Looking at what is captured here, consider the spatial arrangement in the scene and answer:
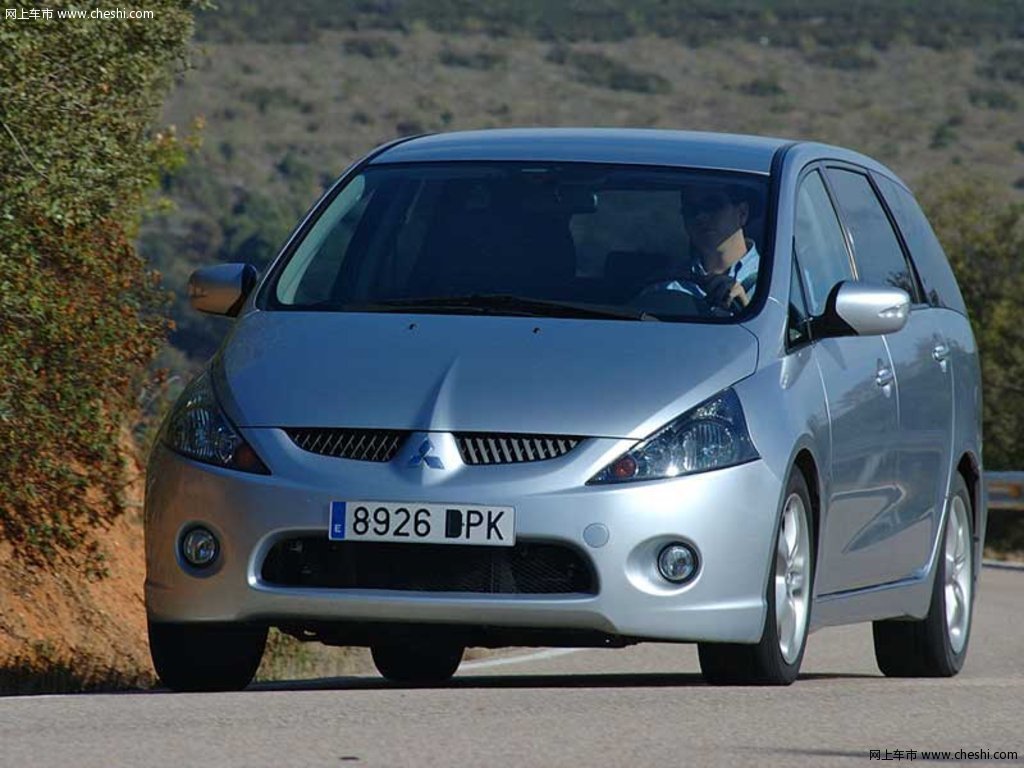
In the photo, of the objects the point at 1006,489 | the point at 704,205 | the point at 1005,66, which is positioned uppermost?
the point at 704,205

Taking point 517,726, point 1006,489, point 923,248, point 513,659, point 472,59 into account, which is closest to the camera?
point 517,726

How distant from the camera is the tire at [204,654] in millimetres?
7595

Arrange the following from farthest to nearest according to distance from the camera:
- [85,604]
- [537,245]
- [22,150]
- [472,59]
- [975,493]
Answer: [472,59] → [85,604] → [22,150] → [975,493] → [537,245]

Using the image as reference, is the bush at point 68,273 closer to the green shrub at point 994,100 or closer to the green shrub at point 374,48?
the green shrub at point 994,100

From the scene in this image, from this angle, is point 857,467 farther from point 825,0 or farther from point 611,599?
point 825,0

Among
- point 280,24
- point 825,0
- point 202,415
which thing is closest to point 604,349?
point 202,415

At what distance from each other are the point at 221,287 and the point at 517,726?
2.51m

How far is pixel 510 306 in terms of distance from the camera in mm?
7867

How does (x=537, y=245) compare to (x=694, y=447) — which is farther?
(x=537, y=245)

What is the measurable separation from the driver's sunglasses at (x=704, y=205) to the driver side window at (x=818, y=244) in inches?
10.3

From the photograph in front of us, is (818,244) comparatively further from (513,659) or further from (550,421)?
(513,659)

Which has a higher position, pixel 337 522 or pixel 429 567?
pixel 337 522

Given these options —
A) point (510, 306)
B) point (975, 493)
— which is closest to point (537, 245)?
point (510, 306)

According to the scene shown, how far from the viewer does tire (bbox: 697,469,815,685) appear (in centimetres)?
748
